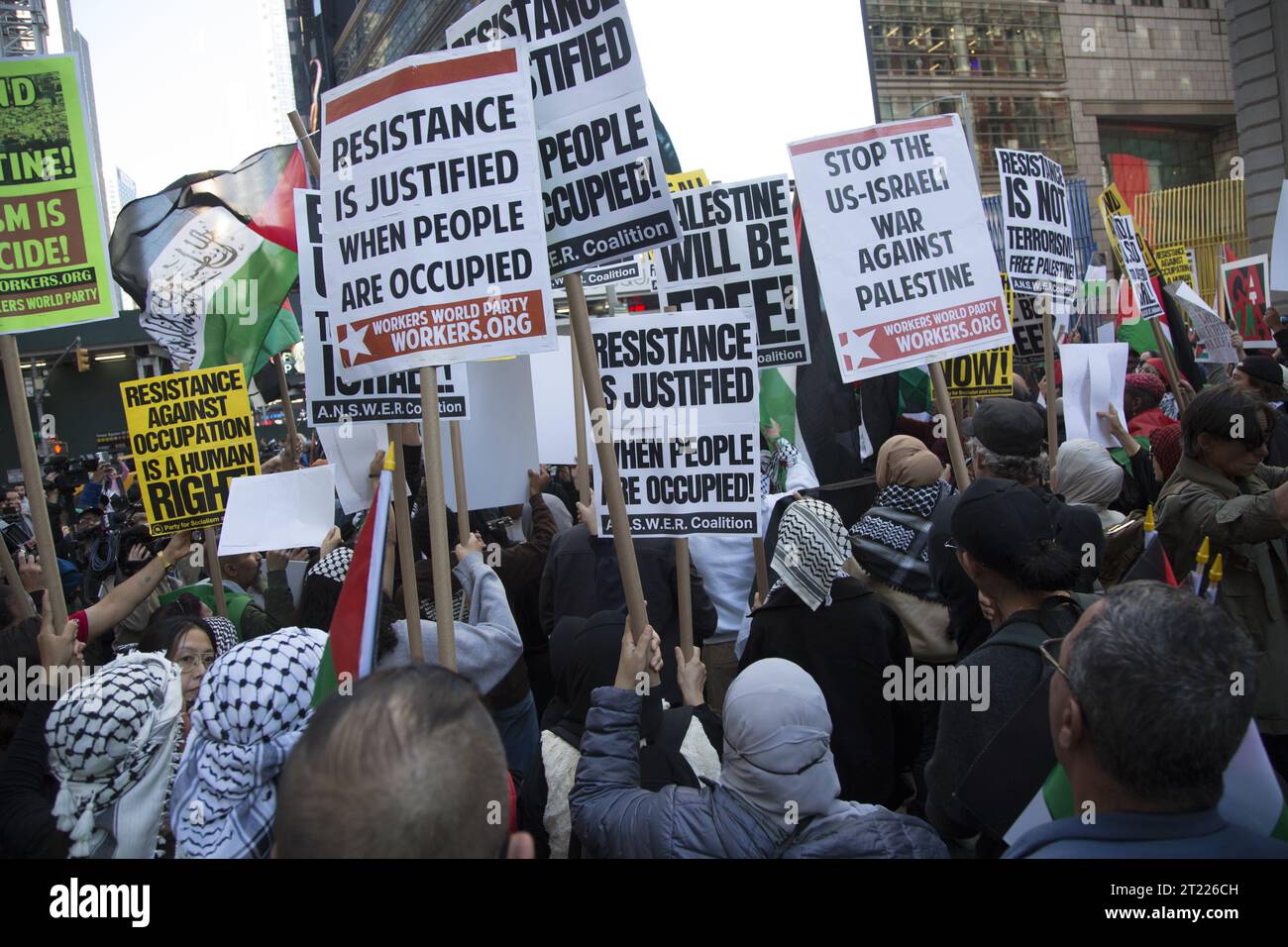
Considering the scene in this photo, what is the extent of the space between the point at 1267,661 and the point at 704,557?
8.78 feet

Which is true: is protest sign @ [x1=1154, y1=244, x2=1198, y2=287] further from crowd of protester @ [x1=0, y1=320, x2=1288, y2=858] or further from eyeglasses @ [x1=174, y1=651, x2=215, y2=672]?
eyeglasses @ [x1=174, y1=651, x2=215, y2=672]

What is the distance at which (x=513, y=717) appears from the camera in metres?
4.53

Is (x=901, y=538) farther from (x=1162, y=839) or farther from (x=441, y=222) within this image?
(x=1162, y=839)

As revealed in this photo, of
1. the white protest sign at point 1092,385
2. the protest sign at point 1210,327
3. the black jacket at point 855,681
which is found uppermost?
the protest sign at point 1210,327

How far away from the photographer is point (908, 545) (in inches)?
186

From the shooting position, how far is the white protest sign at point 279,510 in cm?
552

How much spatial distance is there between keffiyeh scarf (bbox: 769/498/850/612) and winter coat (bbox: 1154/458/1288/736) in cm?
126

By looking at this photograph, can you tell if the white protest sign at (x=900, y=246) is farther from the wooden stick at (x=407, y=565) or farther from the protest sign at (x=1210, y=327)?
the protest sign at (x=1210, y=327)

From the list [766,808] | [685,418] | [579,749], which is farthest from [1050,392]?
[766,808]

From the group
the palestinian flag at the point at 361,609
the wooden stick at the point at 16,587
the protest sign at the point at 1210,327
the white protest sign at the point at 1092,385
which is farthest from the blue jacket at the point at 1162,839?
the protest sign at the point at 1210,327

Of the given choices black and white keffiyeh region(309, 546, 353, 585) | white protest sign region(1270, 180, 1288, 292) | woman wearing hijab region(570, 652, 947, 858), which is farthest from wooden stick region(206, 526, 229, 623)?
white protest sign region(1270, 180, 1288, 292)

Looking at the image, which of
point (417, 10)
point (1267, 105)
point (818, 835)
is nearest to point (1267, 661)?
point (818, 835)

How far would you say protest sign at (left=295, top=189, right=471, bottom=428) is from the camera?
174 inches

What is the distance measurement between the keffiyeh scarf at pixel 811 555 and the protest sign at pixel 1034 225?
339 cm
